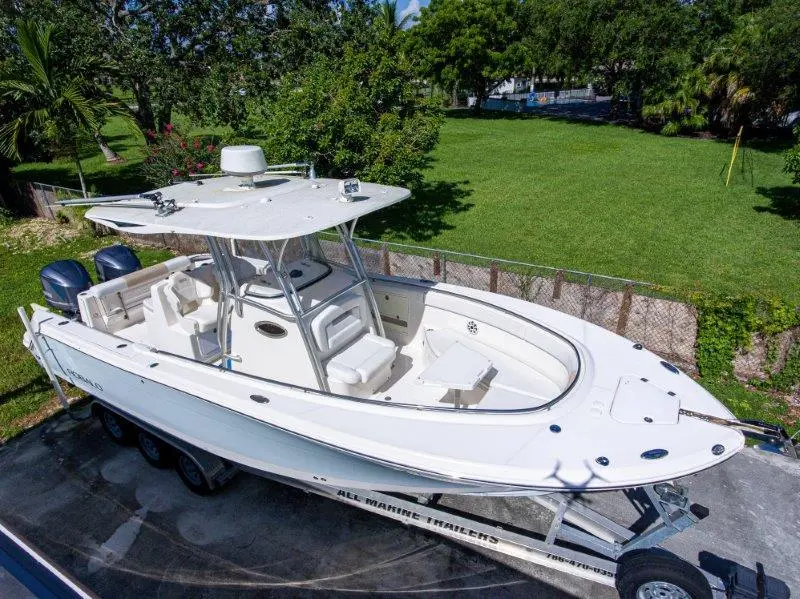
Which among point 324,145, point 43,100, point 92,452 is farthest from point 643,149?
point 92,452

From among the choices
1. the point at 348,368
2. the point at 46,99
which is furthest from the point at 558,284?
the point at 46,99

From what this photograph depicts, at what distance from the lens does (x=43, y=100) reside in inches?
438

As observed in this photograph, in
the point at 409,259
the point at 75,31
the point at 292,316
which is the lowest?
the point at 409,259

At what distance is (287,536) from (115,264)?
4.44 meters

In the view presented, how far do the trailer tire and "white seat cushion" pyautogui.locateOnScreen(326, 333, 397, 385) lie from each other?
2478 mm

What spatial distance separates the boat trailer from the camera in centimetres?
339

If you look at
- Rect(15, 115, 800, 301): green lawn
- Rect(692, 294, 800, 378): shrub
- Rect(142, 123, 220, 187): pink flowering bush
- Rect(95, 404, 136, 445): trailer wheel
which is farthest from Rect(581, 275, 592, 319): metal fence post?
Rect(142, 123, 220, 187): pink flowering bush

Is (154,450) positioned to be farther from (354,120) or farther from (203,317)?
(354,120)

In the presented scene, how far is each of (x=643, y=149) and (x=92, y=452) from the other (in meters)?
23.5

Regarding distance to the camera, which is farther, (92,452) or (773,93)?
(773,93)

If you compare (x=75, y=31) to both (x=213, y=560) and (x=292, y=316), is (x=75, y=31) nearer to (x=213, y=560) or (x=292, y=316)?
(x=292, y=316)

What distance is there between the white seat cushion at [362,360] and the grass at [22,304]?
14.3 ft

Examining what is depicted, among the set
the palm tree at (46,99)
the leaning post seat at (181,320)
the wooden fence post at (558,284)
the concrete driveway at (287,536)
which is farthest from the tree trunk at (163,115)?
the wooden fence post at (558,284)

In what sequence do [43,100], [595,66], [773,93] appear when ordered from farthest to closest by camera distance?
[595,66] < [773,93] < [43,100]
